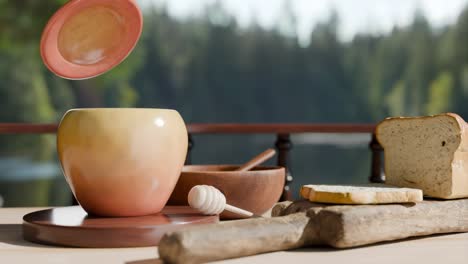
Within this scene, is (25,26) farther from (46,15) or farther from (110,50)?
(110,50)

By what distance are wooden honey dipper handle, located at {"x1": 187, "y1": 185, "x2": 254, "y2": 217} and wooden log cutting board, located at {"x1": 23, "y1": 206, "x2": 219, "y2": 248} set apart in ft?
0.04

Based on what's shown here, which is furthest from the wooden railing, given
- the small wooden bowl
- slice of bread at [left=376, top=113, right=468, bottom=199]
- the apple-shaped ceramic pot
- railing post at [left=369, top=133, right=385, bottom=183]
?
the apple-shaped ceramic pot

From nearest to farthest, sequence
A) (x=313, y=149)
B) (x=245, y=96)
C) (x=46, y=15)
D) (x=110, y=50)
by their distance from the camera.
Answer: (x=110, y=50) → (x=46, y=15) → (x=245, y=96) → (x=313, y=149)

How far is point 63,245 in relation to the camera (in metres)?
0.86

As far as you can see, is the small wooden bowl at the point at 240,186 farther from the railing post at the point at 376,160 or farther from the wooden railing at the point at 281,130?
the railing post at the point at 376,160

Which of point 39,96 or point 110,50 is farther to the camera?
point 39,96

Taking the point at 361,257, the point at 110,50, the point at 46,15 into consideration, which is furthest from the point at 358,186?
the point at 46,15

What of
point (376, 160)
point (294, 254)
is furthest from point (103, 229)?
point (376, 160)

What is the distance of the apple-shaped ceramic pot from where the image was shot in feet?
2.93

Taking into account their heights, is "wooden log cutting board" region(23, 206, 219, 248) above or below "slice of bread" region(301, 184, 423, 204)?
below

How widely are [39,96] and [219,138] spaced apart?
661cm

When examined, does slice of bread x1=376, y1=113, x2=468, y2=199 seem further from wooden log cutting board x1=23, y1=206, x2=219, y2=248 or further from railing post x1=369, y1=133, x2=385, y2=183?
railing post x1=369, y1=133, x2=385, y2=183

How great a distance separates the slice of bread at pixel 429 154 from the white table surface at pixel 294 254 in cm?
19

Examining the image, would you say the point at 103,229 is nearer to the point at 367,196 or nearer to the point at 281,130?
the point at 367,196
